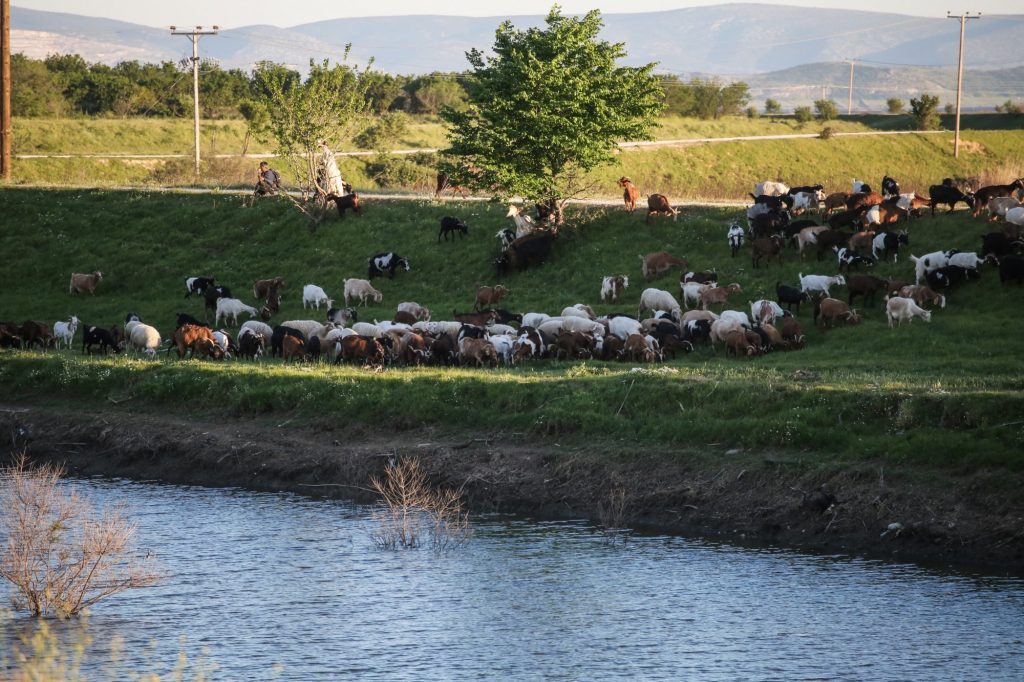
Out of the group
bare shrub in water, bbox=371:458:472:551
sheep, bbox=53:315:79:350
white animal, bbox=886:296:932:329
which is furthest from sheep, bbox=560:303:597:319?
sheep, bbox=53:315:79:350

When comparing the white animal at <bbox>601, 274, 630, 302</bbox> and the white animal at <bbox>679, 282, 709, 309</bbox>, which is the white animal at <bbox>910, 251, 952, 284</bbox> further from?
the white animal at <bbox>601, 274, 630, 302</bbox>

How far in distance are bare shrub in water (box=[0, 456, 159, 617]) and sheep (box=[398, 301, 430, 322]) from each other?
46.9 feet

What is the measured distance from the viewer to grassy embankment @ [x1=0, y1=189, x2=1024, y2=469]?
19.1m

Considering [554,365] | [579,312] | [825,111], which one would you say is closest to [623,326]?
[579,312]

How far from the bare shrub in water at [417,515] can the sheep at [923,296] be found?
1212 cm

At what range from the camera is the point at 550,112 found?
3534 centimetres

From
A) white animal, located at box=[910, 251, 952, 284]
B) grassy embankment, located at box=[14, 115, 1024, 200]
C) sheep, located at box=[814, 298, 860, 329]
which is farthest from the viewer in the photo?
grassy embankment, located at box=[14, 115, 1024, 200]

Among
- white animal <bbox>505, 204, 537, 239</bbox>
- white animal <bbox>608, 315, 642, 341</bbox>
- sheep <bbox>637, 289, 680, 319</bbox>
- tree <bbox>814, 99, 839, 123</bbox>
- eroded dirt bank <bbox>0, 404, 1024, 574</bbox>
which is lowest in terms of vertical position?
eroded dirt bank <bbox>0, 404, 1024, 574</bbox>

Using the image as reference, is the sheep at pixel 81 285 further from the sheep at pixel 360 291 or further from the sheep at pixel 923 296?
the sheep at pixel 923 296

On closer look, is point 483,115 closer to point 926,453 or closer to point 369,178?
point 926,453

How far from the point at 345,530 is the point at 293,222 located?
23.8m

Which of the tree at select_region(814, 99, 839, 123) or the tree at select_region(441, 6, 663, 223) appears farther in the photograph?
the tree at select_region(814, 99, 839, 123)

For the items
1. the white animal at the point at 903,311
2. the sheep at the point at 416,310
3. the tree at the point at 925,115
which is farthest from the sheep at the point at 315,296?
the tree at the point at 925,115

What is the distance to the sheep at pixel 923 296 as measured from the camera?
87.5 feet
